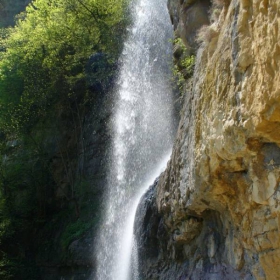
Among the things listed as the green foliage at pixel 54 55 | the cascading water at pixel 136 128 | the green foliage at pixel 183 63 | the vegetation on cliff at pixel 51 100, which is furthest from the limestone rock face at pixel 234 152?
the green foliage at pixel 54 55

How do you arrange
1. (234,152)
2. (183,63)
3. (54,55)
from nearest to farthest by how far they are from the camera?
(234,152) < (183,63) < (54,55)

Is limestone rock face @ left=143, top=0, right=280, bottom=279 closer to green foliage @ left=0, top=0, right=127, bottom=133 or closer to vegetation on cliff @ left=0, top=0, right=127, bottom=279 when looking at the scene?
vegetation on cliff @ left=0, top=0, right=127, bottom=279

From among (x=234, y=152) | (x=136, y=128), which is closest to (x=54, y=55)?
(x=136, y=128)

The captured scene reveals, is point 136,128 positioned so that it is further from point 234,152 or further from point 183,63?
point 234,152

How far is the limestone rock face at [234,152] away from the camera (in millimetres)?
3566

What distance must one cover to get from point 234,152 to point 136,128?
937 centimetres

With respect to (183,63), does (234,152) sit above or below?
below

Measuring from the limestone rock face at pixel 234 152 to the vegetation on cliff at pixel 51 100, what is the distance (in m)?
9.88

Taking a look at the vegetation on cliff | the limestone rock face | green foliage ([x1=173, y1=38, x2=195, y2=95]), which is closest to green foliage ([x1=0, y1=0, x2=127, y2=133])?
the vegetation on cliff

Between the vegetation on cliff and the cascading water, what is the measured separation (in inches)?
50.9

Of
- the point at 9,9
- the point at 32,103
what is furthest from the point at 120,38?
the point at 9,9

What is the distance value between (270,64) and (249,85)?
0.46m

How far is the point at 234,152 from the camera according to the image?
425cm

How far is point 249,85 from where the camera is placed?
149 inches
